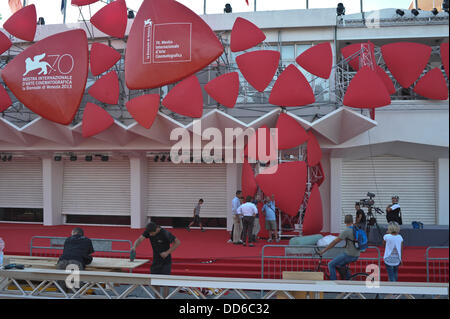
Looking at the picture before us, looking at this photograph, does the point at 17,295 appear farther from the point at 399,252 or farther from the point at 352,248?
the point at 399,252

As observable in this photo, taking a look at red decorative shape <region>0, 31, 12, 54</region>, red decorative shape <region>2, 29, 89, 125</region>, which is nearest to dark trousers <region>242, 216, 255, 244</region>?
red decorative shape <region>2, 29, 89, 125</region>

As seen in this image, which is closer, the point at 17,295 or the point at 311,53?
the point at 17,295

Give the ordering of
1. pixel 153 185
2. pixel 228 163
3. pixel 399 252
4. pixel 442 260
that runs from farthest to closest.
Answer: pixel 153 185 → pixel 228 163 → pixel 442 260 → pixel 399 252

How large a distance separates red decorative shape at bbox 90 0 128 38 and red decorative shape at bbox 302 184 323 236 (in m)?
7.41

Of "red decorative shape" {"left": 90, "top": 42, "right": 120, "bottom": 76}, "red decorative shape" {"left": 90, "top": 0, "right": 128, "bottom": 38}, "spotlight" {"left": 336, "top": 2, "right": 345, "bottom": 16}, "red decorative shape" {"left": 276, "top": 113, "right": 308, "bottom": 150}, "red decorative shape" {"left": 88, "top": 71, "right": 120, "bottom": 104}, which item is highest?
"spotlight" {"left": 336, "top": 2, "right": 345, "bottom": 16}

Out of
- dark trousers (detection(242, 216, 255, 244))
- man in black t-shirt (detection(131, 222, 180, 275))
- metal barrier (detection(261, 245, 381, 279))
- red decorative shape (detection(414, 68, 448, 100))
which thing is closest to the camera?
man in black t-shirt (detection(131, 222, 180, 275))

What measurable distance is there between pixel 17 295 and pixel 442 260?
768cm

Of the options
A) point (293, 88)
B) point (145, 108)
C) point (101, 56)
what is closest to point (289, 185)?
point (293, 88)

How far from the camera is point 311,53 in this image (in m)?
10.7

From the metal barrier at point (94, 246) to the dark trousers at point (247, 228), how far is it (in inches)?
114

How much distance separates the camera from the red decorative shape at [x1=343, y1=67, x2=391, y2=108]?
9.91 metres

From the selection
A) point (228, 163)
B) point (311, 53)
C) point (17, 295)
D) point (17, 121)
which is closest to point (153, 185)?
point (228, 163)

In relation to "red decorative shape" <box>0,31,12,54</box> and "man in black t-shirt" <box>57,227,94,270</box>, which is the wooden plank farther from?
"red decorative shape" <box>0,31,12,54</box>
